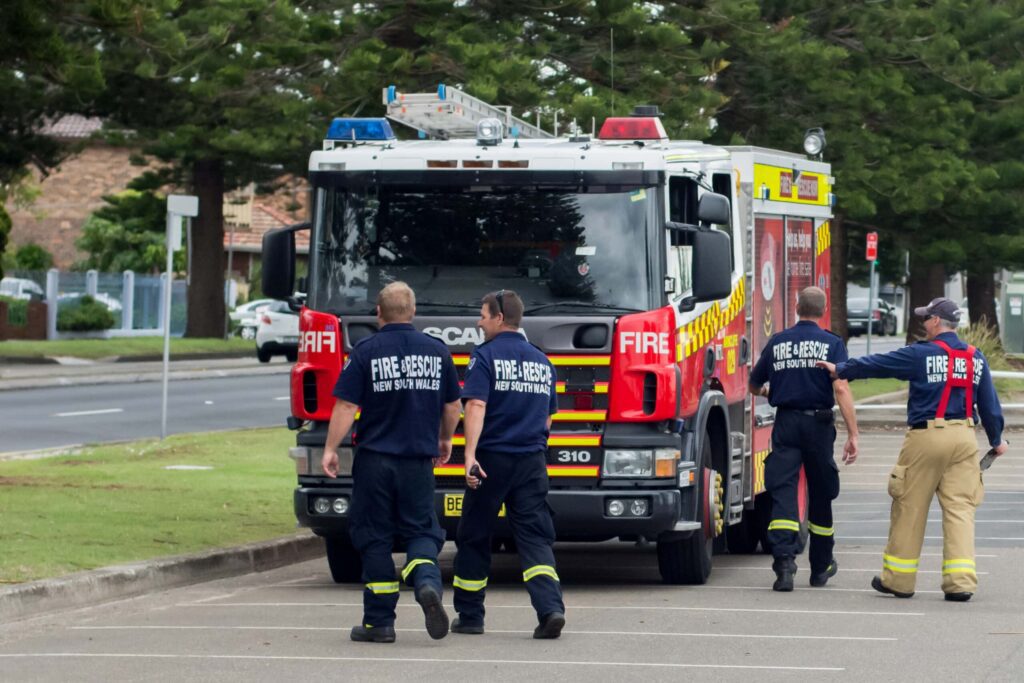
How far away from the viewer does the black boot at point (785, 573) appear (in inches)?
475

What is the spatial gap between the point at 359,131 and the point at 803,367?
326 cm

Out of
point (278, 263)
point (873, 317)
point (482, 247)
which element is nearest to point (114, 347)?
point (278, 263)

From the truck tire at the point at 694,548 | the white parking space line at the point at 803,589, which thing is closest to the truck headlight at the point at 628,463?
the truck tire at the point at 694,548

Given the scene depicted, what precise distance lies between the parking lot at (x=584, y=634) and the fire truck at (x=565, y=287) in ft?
1.94

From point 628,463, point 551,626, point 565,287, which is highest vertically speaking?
point 565,287

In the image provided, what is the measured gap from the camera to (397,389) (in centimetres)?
985

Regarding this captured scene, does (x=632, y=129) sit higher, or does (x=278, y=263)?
(x=632, y=129)

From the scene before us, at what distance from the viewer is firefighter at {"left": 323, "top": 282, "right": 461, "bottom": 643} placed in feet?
32.1

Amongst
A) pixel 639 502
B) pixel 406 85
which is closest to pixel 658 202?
pixel 639 502

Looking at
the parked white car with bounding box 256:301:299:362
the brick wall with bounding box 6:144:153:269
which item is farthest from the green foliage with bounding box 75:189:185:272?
the parked white car with bounding box 256:301:299:362

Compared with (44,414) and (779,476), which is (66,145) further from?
(779,476)

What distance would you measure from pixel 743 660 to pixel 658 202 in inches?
144

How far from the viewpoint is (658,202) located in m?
12.0

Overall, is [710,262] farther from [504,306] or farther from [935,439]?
[504,306]
